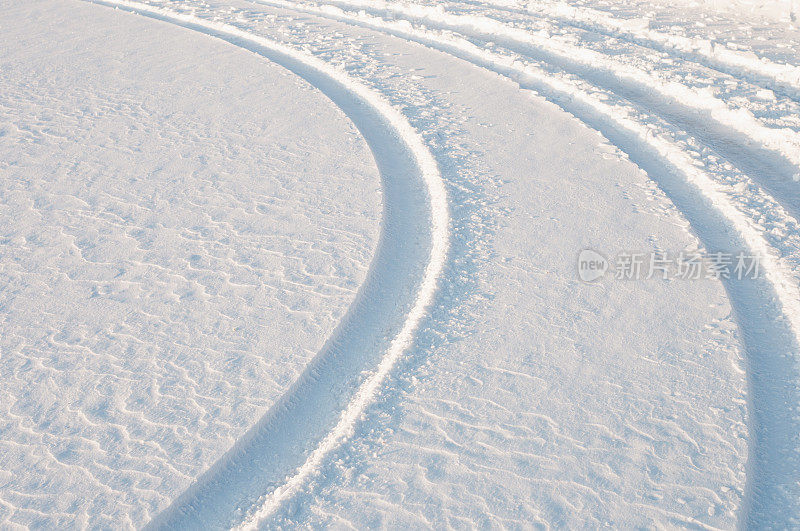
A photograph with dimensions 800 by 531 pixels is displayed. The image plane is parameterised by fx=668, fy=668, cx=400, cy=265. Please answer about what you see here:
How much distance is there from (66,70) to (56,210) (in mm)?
4562

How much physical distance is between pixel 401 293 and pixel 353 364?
911 millimetres

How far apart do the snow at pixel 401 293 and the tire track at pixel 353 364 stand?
0.07ft

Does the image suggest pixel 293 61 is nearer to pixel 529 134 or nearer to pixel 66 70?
pixel 66 70

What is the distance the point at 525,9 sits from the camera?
12648mm

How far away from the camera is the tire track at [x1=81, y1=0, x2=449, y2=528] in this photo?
12.9 ft

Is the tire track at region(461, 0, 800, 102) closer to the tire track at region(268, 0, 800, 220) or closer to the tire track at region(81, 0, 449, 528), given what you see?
the tire track at region(268, 0, 800, 220)

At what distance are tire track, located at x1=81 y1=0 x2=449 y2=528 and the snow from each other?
2 centimetres

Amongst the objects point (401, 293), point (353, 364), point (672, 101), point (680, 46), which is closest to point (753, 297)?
point (401, 293)

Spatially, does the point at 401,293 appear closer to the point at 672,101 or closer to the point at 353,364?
the point at 353,364

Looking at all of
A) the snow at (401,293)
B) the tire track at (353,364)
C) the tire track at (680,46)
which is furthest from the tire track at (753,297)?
the tire track at (353,364)

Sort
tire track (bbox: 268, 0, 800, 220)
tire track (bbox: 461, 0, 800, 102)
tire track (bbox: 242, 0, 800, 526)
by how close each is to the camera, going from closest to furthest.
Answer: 1. tire track (bbox: 242, 0, 800, 526)
2. tire track (bbox: 268, 0, 800, 220)
3. tire track (bbox: 461, 0, 800, 102)

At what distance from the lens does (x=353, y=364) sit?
488cm

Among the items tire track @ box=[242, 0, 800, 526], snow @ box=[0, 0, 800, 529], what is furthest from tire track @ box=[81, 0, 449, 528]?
tire track @ box=[242, 0, 800, 526]

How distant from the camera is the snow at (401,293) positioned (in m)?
3.95
